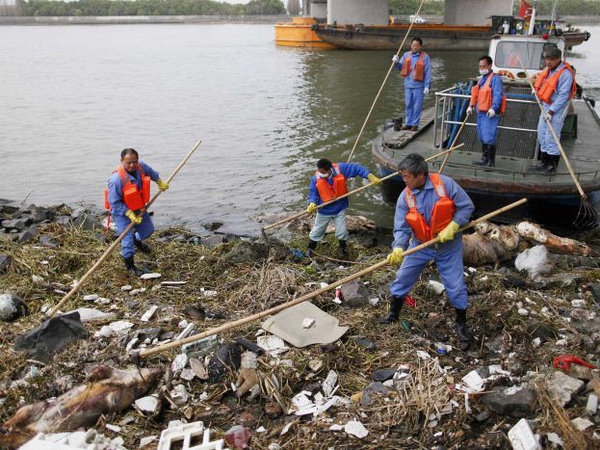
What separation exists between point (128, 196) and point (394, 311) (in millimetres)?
3357

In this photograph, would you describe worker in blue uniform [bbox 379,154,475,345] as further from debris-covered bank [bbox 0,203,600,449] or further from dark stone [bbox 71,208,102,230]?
dark stone [bbox 71,208,102,230]

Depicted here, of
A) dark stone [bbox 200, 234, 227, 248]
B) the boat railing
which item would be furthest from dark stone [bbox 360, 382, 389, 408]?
the boat railing

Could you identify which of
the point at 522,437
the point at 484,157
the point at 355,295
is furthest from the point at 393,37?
the point at 522,437

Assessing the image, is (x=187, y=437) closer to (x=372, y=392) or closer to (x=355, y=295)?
(x=372, y=392)

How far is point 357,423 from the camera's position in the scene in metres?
3.74

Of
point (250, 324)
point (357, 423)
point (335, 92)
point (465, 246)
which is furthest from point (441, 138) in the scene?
point (335, 92)

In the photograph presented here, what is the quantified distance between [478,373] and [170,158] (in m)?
10.5

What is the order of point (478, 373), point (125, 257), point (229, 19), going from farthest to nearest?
point (229, 19) → point (125, 257) → point (478, 373)

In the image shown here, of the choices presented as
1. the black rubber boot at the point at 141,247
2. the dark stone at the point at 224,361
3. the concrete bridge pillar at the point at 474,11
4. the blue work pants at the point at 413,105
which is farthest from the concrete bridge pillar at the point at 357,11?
the dark stone at the point at 224,361

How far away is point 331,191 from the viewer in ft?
22.1

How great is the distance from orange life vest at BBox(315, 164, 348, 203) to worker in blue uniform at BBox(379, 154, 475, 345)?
192 centimetres

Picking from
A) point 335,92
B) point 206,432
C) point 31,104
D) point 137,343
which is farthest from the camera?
point 335,92

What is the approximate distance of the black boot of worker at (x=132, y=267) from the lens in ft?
20.9

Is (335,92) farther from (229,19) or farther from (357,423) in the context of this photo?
(229,19)
